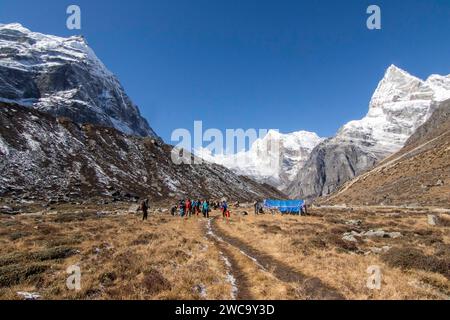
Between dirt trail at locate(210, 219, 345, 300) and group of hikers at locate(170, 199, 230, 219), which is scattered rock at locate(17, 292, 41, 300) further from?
group of hikers at locate(170, 199, 230, 219)

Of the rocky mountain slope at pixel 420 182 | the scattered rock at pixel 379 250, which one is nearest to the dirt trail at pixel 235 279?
the scattered rock at pixel 379 250

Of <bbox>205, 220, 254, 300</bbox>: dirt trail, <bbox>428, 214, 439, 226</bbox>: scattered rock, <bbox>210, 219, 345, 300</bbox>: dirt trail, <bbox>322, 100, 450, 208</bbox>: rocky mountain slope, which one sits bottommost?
<bbox>205, 220, 254, 300</bbox>: dirt trail

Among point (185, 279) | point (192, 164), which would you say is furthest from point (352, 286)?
point (192, 164)

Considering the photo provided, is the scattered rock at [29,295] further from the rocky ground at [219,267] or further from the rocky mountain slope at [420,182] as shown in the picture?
the rocky mountain slope at [420,182]

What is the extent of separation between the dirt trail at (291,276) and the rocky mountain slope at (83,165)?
2354 inches

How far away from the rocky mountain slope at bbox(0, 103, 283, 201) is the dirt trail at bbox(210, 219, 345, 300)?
196 ft

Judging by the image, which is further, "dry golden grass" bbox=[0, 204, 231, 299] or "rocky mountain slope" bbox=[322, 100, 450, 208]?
"rocky mountain slope" bbox=[322, 100, 450, 208]

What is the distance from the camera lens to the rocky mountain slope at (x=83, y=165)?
74625mm

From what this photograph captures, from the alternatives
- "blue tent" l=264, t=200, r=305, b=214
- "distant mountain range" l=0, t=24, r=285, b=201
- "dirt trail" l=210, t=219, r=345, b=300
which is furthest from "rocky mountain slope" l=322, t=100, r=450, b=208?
"dirt trail" l=210, t=219, r=345, b=300

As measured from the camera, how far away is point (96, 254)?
17781 mm

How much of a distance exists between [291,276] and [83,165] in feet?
290

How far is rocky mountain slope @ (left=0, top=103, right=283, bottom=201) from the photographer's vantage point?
74.6 m

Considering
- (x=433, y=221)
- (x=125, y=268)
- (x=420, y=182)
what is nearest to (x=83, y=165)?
(x=433, y=221)
